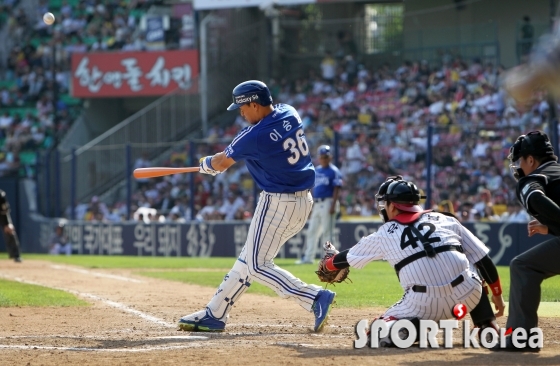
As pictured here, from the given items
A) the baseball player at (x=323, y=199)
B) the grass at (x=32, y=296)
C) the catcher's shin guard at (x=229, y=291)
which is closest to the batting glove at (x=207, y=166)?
the catcher's shin guard at (x=229, y=291)

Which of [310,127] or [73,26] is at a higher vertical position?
[73,26]

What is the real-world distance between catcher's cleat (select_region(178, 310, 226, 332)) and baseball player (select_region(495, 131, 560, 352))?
8.55ft

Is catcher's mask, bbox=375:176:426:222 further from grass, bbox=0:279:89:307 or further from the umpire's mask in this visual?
grass, bbox=0:279:89:307

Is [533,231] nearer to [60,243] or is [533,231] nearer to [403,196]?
[403,196]

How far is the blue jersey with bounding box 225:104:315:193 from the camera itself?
766cm

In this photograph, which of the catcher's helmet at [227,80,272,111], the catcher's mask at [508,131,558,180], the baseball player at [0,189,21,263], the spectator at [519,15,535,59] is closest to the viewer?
the catcher's mask at [508,131,558,180]

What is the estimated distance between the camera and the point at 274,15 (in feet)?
95.5

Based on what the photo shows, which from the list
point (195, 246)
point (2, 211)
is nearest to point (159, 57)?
point (195, 246)

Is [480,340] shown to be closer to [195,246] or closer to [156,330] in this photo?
[156,330]

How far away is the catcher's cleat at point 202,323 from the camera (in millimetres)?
7863

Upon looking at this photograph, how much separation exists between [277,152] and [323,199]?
10075 millimetres

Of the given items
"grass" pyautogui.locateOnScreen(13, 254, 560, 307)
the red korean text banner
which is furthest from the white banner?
"grass" pyautogui.locateOnScreen(13, 254, 560, 307)

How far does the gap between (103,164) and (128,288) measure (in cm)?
1368

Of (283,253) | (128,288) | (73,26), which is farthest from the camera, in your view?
(73,26)
